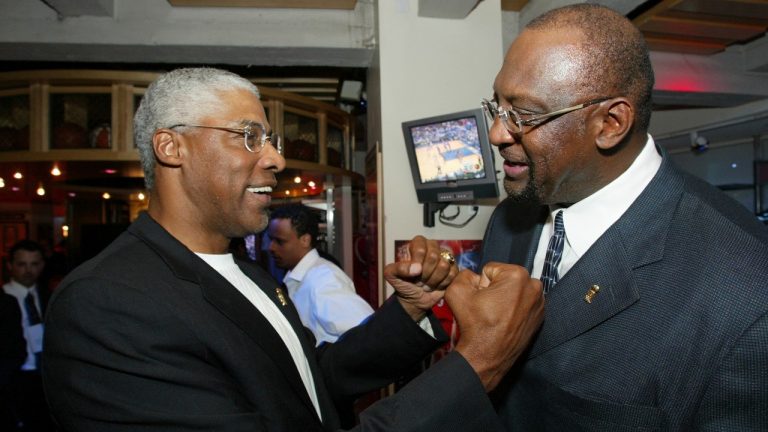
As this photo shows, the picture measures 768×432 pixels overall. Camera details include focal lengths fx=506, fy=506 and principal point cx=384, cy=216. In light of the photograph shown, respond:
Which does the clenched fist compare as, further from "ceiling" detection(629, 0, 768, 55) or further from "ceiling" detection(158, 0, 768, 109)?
"ceiling" detection(629, 0, 768, 55)

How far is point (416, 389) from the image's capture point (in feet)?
3.35

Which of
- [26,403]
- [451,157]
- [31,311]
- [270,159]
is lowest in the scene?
[26,403]

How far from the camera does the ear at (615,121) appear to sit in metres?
1.20

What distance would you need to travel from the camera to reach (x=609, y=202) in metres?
1.26

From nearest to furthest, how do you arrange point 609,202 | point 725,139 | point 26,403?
point 609,202 < point 26,403 < point 725,139

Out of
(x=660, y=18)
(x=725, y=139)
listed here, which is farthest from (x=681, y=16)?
(x=725, y=139)

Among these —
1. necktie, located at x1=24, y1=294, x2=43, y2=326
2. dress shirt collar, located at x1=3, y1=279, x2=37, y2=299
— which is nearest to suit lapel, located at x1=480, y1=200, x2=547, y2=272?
necktie, located at x1=24, y1=294, x2=43, y2=326

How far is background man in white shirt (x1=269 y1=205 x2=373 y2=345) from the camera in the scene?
10.5 ft

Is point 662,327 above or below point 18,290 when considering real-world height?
above

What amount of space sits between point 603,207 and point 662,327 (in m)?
0.34

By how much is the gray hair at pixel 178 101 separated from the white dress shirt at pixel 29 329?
3349 millimetres

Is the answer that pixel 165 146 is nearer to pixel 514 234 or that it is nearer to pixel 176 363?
pixel 176 363

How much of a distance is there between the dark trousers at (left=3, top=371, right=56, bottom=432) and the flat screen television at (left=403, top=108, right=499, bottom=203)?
338cm

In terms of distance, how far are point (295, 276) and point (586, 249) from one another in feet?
8.91
